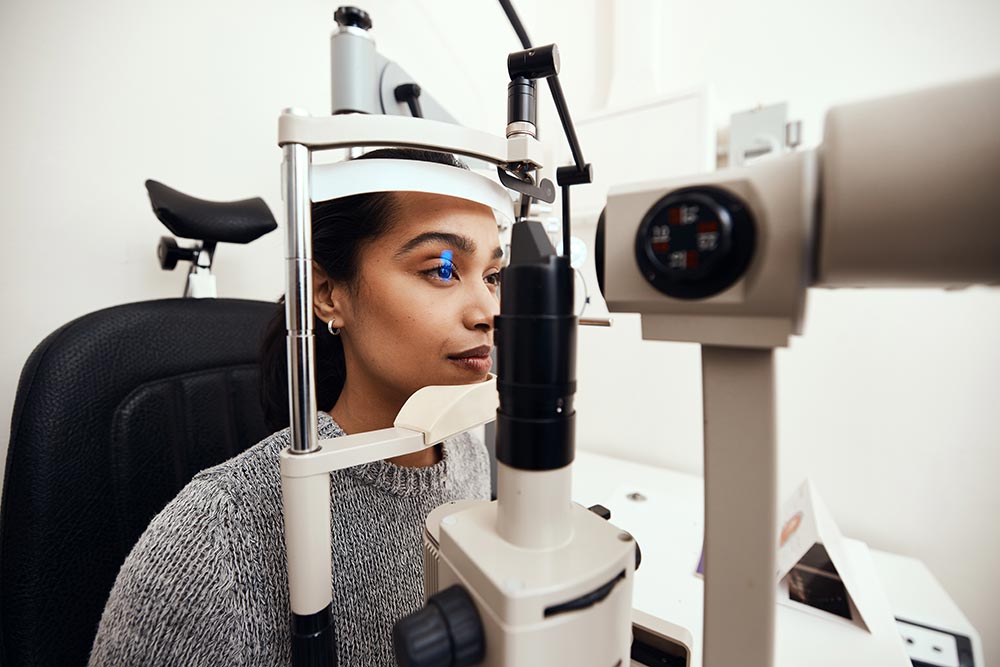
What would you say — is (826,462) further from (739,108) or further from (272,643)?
(272,643)

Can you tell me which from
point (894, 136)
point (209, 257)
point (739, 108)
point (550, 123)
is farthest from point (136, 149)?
point (739, 108)

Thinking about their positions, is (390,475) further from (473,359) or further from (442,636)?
(442,636)

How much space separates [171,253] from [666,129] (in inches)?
46.2

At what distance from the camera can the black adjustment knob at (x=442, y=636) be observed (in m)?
0.21

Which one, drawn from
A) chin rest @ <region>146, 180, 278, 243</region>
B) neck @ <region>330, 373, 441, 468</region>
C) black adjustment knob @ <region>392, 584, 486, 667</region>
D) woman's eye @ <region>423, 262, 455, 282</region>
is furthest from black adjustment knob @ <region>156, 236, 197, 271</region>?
black adjustment knob @ <region>392, 584, 486, 667</region>

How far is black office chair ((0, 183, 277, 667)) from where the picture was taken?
49 centimetres

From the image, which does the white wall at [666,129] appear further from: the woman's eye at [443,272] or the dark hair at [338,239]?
the woman's eye at [443,272]

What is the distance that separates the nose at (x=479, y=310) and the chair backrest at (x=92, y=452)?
44cm

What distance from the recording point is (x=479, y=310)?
1.68ft

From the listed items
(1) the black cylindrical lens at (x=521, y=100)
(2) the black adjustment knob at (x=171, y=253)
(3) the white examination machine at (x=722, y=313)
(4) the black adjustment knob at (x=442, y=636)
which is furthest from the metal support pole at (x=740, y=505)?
(2) the black adjustment knob at (x=171, y=253)

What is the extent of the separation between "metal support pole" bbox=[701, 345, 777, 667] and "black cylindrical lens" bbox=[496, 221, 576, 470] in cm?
8

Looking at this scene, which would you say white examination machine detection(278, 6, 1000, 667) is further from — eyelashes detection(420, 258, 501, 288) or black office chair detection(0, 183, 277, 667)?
black office chair detection(0, 183, 277, 667)

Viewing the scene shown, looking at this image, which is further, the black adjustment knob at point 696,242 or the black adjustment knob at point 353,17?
the black adjustment knob at point 353,17

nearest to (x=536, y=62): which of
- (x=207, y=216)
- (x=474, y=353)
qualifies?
(x=474, y=353)
